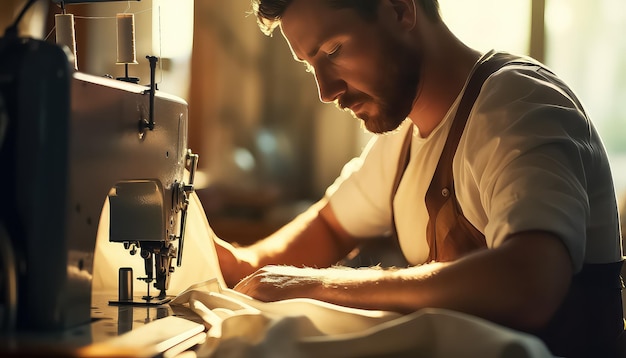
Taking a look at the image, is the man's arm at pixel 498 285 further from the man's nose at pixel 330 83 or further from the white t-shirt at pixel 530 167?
the man's nose at pixel 330 83

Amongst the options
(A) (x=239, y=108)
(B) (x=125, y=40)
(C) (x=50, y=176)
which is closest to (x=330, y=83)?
(B) (x=125, y=40)

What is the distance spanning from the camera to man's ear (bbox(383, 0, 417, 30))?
73.9 inches

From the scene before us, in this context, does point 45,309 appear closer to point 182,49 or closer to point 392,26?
point 392,26

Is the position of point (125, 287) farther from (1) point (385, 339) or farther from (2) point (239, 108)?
(2) point (239, 108)

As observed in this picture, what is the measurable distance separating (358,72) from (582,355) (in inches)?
31.1

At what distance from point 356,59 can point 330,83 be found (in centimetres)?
9

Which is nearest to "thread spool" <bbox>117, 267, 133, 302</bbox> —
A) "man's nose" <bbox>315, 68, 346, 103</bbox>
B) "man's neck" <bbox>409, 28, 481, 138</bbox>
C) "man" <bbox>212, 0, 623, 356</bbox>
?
"man" <bbox>212, 0, 623, 356</bbox>

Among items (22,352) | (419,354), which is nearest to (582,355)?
(419,354)

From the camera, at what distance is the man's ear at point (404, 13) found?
188 centimetres

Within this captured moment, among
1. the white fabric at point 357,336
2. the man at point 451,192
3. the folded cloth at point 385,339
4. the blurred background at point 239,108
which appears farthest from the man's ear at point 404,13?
the blurred background at point 239,108

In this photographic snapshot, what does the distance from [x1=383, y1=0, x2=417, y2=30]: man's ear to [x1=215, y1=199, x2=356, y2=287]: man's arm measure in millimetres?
679

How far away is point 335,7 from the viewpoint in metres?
1.79

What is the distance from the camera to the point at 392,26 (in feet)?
6.13

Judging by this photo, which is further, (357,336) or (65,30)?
(65,30)
